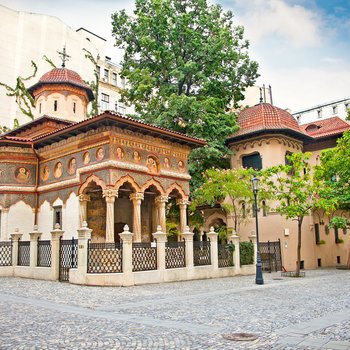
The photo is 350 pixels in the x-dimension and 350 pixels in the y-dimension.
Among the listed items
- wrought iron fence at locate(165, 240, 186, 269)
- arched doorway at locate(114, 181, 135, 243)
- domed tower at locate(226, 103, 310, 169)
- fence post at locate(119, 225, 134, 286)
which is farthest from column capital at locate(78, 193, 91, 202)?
domed tower at locate(226, 103, 310, 169)

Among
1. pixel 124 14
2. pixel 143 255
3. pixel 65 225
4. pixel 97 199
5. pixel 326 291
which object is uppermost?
pixel 124 14

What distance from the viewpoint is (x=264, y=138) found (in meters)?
26.6

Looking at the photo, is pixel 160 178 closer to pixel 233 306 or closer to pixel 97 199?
pixel 97 199

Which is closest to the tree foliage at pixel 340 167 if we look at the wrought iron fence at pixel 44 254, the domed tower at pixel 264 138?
the domed tower at pixel 264 138

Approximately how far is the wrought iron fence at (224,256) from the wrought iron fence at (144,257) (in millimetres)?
4383

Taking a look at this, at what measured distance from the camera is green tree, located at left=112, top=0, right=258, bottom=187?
82.9 feet

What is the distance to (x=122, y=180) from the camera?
1845 centimetres

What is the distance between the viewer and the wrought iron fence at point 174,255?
16.5 meters

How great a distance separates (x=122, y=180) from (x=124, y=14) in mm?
15851

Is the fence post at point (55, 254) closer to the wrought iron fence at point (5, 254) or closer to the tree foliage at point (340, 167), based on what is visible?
the wrought iron fence at point (5, 254)

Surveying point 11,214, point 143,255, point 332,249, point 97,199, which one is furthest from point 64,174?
point 332,249

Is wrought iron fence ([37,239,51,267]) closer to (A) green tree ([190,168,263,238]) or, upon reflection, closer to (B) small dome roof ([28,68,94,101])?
(A) green tree ([190,168,263,238])

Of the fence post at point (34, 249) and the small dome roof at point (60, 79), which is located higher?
the small dome roof at point (60, 79)

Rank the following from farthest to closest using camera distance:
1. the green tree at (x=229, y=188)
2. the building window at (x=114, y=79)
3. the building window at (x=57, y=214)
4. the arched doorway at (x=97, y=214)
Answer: the building window at (x=114, y=79) < the green tree at (x=229, y=188) < the building window at (x=57, y=214) < the arched doorway at (x=97, y=214)
